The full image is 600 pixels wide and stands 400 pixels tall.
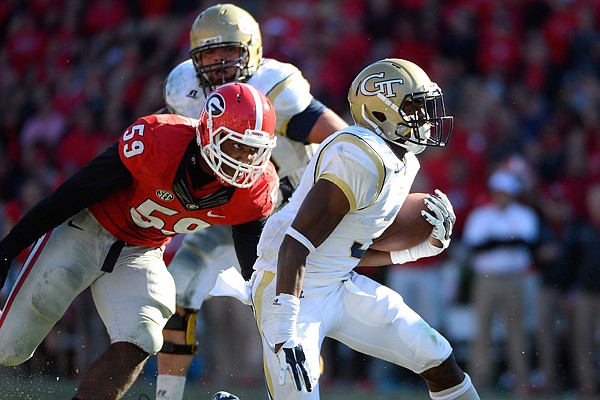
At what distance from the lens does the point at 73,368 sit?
27.8 feet

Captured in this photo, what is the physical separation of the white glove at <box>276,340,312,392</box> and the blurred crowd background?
3053mm

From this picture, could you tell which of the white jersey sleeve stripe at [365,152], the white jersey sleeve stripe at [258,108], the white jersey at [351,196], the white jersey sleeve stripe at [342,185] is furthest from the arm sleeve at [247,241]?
the white jersey sleeve stripe at [342,185]

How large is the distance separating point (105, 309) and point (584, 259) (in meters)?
4.28

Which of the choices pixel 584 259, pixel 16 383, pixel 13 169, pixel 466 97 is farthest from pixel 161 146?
pixel 13 169

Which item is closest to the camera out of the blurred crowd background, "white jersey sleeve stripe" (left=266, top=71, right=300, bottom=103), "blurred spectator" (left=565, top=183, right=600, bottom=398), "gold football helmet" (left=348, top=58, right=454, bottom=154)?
"gold football helmet" (left=348, top=58, right=454, bottom=154)

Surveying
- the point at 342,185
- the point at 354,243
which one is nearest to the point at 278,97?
the point at 354,243

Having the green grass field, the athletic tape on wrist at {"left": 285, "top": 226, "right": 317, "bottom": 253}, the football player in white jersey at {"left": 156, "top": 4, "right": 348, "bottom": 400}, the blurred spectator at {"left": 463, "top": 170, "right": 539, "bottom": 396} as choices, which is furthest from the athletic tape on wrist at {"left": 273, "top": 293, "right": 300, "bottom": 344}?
the blurred spectator at {"left": 463, "top": 170, "right": 539, "bottom": 396}

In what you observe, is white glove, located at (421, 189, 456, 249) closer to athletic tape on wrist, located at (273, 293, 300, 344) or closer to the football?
the football

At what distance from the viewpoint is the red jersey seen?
4375mm

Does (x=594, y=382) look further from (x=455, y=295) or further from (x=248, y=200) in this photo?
(x=248, y=200)

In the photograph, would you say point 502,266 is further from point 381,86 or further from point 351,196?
point 351,196

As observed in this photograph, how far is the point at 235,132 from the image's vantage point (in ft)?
14.0

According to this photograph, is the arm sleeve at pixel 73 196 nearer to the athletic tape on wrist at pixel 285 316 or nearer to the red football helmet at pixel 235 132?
the red football helmet at pixel 235 132

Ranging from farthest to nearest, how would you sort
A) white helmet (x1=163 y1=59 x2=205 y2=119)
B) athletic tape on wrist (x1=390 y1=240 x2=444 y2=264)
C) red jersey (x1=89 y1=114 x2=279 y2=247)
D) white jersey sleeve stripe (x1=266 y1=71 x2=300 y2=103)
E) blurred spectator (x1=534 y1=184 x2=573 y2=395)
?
1. blurred spectator (x1=534 y1=184 x2=573 y2=395)
2. white helmet (x1=163 y1=59 x2=205 y2=119)
3. white jersey sleeve stripe (x1=266 y1=71 x2=300 y2=103)
4. athletic tape on wrist (x1=390 y1=240 x2=444 y2=264)
5. red jersey (x1=89 y1=114 x2=279 y2=247)
